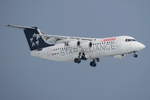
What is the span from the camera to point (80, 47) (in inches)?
3844

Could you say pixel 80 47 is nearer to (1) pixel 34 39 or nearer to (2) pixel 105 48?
(2) pixel 105 48

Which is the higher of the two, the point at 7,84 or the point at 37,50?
the point at 37,50

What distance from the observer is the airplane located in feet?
316

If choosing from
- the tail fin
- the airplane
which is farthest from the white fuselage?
the tail fin

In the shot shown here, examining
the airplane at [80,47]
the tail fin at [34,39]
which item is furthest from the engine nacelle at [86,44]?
the tail fin at [34,39]

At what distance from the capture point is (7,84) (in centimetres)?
17250

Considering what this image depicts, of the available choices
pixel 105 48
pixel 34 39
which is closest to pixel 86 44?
pixel 105 48

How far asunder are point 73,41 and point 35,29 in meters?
7.98

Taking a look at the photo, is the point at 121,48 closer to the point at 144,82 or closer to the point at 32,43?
the point at 32,43

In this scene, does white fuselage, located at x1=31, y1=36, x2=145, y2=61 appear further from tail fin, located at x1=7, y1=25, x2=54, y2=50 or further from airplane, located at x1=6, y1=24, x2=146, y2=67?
tail fin, located at x1=7, y1=25, x2=54, y2=50

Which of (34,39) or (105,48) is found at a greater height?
(34,39)

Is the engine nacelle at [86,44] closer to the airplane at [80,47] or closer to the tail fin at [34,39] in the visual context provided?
the airplane at [80,47]

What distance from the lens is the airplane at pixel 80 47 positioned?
96250mm

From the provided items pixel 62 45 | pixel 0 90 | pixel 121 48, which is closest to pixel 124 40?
pixel 121 48
